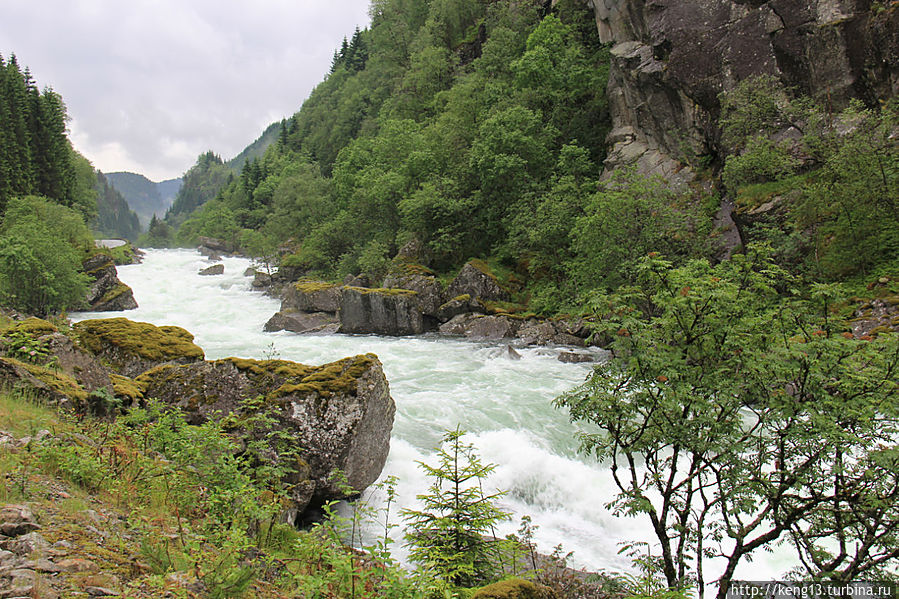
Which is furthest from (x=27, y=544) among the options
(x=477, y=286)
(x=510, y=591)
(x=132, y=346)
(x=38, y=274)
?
(x=38, y=274)

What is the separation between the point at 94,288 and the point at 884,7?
4445cm

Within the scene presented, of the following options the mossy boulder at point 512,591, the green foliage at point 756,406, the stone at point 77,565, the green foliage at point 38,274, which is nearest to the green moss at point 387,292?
the green foliage at point 38,274

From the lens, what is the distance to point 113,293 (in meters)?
31.2

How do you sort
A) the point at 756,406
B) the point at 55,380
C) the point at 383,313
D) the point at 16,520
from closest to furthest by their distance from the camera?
the point at 16,520, the point at 756,406, the point at 55,380, the point at 383,313

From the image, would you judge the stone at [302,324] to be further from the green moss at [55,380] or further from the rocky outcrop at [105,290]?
the green moss at [55,380]

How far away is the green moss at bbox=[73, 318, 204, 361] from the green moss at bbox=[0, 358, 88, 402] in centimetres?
376

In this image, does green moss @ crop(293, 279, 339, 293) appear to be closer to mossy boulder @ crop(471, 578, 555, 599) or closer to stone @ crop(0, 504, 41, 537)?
stone @ crop(0, 504, 41, 537)

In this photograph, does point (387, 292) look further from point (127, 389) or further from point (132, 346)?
point (127, 389)

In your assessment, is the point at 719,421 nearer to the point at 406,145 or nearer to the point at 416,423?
the point at 416,423

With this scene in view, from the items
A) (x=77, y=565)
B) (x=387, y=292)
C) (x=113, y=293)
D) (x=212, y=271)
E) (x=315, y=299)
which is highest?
(x=212, y=271)

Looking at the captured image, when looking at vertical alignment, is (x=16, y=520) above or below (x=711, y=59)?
below

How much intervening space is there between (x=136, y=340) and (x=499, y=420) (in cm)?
884

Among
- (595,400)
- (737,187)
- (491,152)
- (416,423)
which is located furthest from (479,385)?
(491,152)

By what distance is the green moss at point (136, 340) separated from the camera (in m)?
10.4
